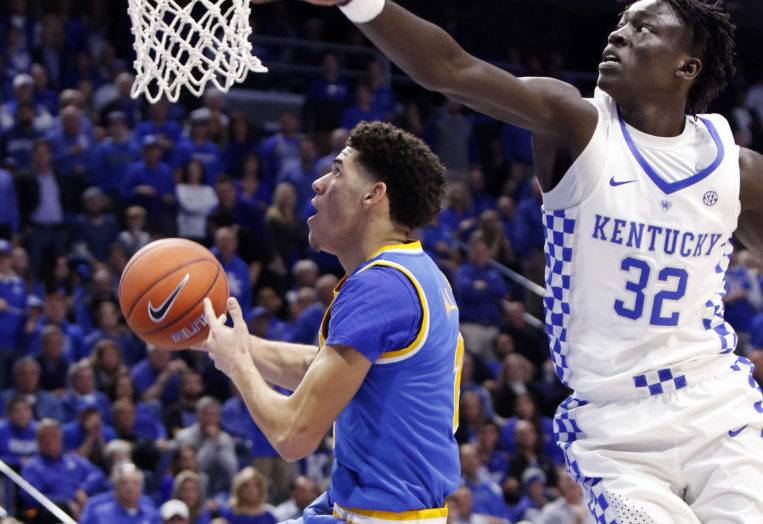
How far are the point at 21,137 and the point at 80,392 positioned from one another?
9.06ft

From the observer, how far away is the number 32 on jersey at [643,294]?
10.8 ft

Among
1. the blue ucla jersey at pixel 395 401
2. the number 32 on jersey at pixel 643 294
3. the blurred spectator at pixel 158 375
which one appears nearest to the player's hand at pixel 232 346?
the blue ucla jersey at pixel 395 401

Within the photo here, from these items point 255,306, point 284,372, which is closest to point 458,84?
point 284,372

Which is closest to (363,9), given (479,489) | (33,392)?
(33,392)

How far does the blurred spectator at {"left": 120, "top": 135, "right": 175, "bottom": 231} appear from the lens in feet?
31.0

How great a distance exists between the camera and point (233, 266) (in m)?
9.21

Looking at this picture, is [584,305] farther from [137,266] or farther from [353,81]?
[353,81]

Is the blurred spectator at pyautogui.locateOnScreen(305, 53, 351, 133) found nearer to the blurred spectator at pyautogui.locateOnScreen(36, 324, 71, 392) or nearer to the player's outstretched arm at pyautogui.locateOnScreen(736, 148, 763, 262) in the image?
the blurred spectator at pyautogui.locateOnScreen(36, 324, 71, 392)

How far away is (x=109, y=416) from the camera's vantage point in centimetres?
798

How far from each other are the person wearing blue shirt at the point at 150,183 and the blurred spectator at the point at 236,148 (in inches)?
41.4

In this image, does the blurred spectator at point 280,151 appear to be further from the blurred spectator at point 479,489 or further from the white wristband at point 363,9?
the white wristband at point 363,9

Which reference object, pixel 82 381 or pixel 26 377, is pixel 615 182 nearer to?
pixel 82 381

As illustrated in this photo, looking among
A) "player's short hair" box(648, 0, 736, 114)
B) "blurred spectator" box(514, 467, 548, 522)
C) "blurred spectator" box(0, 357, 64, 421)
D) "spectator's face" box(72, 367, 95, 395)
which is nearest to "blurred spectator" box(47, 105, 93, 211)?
"blurred spectator" box(0, 357, 64, 421)

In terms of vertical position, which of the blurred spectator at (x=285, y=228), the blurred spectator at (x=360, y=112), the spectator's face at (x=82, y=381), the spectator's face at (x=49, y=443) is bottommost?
the spectator's face at (x=49, y=443)
